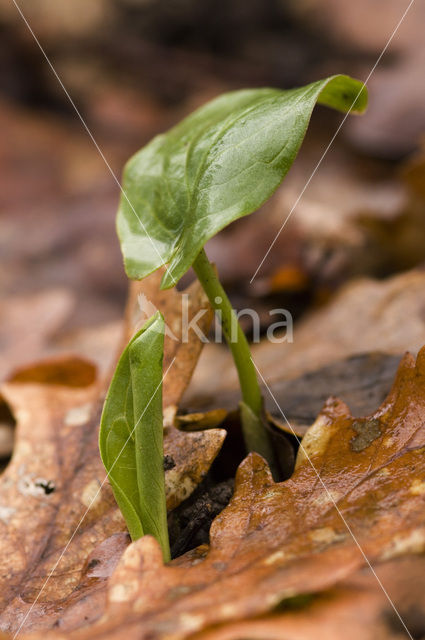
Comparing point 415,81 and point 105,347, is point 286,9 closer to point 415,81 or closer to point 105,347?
point 415,81

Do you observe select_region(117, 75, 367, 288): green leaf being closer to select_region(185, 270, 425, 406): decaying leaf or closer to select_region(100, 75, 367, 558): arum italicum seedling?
select_region(100, 75, 367, 558): arum italicum seedling

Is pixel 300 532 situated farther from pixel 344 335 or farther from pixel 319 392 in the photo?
pixel 344 335

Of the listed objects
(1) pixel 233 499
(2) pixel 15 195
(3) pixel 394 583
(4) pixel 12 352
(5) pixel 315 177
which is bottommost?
(2) pixel 15 195

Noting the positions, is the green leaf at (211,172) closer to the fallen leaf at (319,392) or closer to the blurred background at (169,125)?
the fallen leaf at (319,392)

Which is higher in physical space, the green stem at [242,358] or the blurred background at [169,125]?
the green stem at [242,358]

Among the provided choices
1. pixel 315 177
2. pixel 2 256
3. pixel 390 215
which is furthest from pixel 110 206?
pixel 390 215

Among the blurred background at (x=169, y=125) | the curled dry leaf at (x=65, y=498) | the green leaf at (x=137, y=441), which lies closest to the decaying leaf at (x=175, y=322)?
the curled dry leaf at (x=65, y=498)

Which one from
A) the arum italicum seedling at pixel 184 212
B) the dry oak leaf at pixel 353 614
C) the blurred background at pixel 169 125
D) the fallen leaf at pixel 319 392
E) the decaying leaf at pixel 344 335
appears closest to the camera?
the dry oak leaf at pixel 353 614
